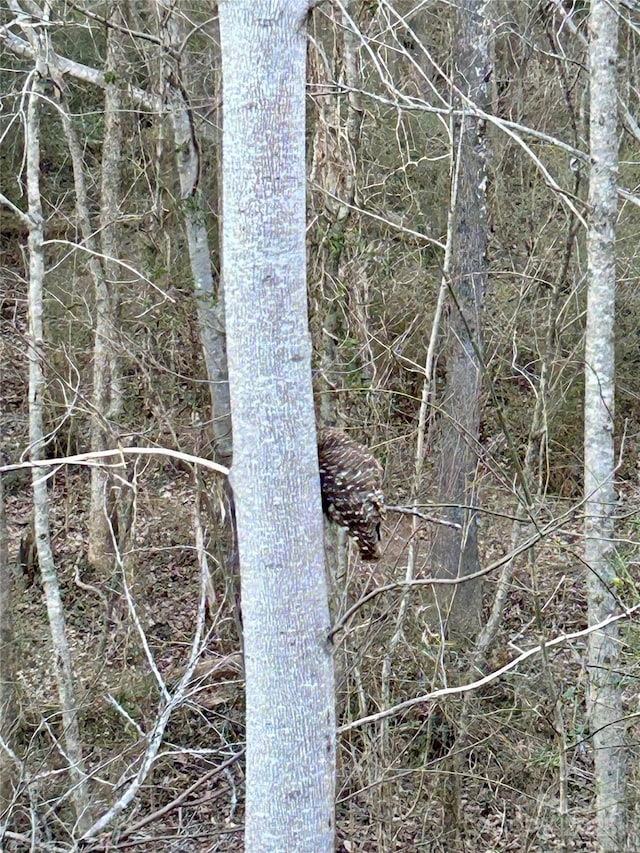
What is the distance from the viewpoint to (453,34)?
7430 mm

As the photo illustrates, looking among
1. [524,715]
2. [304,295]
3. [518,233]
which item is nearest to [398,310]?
[518,233]

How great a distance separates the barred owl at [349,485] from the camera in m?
2.93

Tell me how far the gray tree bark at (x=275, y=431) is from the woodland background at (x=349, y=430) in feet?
3.39

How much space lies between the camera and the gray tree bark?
230cm

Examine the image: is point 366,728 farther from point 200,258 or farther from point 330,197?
point 200,258

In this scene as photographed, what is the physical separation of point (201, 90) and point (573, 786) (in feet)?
24.0

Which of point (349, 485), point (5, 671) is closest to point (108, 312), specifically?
point (5, 671)

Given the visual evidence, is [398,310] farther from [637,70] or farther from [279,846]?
[279,846]

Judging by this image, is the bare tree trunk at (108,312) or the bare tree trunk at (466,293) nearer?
the bare tree trunk at (466,293)

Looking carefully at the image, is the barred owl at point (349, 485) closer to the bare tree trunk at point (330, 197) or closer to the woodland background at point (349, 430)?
the woodland background at point (349, 430)

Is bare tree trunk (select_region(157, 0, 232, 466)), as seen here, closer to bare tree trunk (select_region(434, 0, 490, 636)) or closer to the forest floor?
the forest floor

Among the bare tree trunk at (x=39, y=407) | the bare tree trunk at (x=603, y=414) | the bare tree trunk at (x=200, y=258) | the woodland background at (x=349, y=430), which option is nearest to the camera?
the bare tree trunk at (x=603, y=414)

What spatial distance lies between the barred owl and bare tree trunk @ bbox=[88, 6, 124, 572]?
4.41 m

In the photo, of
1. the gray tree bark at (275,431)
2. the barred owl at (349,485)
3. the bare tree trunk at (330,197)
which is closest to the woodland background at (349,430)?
the bare tree trunk at (330,197)
